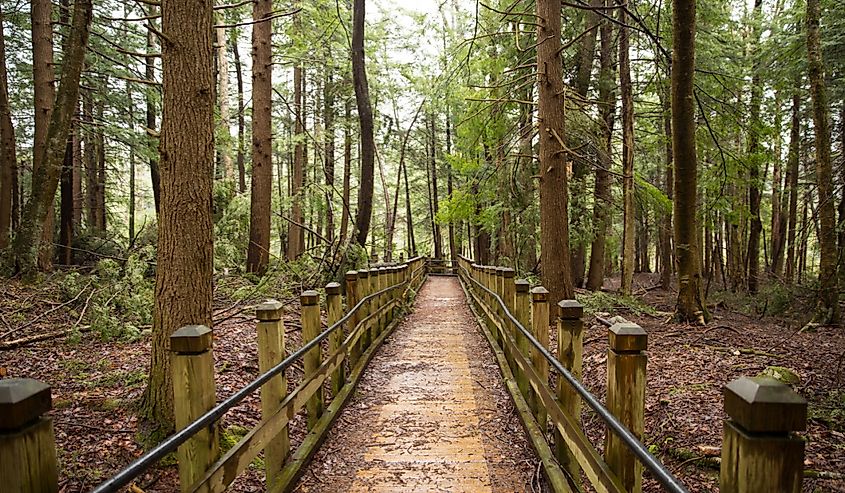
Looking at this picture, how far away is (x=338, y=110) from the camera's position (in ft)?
76.4

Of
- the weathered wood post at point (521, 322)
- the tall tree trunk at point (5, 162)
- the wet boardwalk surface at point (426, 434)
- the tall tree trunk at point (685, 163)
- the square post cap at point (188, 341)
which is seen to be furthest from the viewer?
the tall tree trunk at point (5, 162)

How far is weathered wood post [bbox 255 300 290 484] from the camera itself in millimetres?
3746

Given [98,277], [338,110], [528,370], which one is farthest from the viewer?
[338,110]

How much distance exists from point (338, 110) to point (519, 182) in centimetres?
1129

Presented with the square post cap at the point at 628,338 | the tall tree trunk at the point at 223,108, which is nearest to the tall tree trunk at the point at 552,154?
the square post cap at the point at 628,338

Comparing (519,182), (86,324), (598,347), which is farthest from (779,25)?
(86,324)

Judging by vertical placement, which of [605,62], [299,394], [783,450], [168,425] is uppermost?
[605,62]

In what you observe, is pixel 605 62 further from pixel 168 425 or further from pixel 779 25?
pixel 168 425

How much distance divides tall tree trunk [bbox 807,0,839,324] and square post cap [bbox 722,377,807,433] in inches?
362

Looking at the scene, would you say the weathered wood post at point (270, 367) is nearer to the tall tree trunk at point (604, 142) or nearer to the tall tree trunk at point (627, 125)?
the tall tree trunk at point (627, 125)

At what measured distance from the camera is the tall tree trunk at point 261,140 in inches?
447

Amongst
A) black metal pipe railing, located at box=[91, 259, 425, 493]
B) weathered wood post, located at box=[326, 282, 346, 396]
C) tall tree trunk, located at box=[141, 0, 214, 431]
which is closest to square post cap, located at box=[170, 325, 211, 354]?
black metal pipe railing, located at box=[91, 259, 425, 493]

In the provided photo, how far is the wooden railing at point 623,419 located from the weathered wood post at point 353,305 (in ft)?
6.58

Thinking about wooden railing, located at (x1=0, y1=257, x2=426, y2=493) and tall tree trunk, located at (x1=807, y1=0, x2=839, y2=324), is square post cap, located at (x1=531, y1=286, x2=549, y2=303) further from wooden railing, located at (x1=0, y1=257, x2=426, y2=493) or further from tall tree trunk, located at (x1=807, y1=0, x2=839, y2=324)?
tall tree trunk, located at (x1=807, y1=0, x2=839, y2=324)
